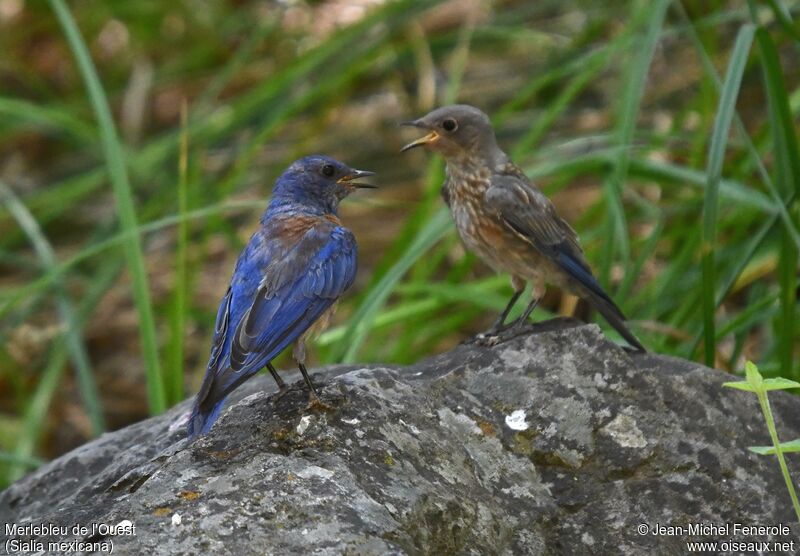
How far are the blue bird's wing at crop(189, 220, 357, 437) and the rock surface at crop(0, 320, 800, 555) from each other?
0.33ft

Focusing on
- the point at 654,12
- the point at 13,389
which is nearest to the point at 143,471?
the point at 654,12

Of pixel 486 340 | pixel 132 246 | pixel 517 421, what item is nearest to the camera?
pixel 517 421

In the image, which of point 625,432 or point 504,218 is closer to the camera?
point 625,432

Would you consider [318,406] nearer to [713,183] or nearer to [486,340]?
[486,340]

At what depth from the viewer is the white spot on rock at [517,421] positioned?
303cm

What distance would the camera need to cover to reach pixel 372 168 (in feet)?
22.9

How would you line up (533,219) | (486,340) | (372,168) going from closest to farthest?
1. (486,340)
2. (533,219)
3. (372,168)

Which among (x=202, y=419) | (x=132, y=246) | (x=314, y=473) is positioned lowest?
(x=314, y=473)

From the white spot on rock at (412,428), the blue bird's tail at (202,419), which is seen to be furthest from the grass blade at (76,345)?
the white spot on rock at (412,428)

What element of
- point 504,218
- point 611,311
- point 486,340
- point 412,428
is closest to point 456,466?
point 412,428

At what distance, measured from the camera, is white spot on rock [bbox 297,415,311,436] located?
276 cm

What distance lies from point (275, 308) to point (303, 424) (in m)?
0.51

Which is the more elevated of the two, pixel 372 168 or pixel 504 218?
pixel 504 218

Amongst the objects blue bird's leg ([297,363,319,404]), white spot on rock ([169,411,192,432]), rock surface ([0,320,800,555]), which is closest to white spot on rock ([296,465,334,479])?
rock surface ([0,320,800,555])
